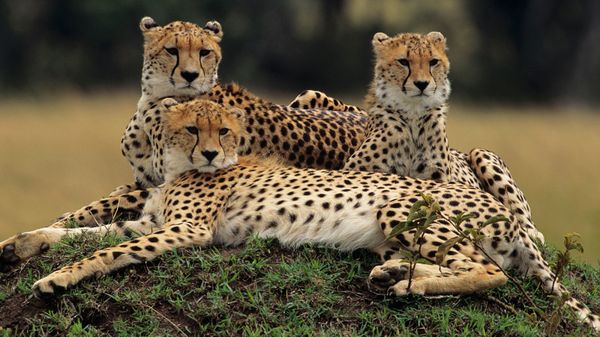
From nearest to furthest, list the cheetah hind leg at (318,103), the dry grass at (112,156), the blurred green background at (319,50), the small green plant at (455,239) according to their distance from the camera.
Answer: the small green plant at (455,239), the cheetah hind leg at (318,103), the dry grass at (112,156), the blurred green background at (319,50)

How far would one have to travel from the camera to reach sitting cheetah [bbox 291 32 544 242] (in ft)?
16.8

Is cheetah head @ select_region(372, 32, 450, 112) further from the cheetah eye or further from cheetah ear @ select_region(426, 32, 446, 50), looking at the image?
the cheetah eye

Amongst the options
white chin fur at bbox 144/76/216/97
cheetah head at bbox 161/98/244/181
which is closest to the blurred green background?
white chin fur at bbox 144/76/216/97

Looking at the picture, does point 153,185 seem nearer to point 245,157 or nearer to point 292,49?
point 245,157

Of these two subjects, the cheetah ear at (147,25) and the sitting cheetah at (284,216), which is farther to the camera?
the cheetah ear at (147,25)

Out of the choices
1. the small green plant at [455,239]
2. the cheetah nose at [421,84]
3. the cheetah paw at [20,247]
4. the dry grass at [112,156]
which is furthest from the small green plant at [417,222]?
the dry grass at [112,156]

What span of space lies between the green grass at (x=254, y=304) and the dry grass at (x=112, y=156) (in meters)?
3.63

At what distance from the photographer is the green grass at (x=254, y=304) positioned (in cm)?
421

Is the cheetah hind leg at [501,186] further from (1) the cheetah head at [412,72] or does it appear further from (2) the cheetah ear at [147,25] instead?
(2) the cheetah ear at [147,25]

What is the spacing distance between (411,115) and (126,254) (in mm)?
1491

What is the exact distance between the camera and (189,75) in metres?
5.39

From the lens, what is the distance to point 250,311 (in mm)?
4285

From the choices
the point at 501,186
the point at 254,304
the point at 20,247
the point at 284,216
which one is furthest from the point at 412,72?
the point at 20,247

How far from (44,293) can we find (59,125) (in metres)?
8.88
